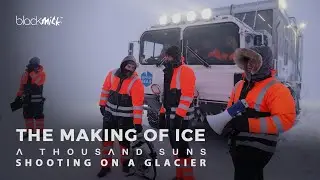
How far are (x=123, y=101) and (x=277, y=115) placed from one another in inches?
84.3

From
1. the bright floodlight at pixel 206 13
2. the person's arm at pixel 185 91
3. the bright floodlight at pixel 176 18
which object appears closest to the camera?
the person's arm at pixel 185 91

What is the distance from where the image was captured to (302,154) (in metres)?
4.74

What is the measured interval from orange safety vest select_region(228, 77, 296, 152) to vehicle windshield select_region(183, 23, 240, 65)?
2.64m

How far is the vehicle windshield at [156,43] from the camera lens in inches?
208

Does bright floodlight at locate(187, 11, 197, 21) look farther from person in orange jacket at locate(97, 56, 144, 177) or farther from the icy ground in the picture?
the icy ground

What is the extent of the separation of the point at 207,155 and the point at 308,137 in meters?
2.67

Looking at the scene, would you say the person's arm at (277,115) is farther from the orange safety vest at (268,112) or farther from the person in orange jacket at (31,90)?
the person in orange jacket at (31,90)

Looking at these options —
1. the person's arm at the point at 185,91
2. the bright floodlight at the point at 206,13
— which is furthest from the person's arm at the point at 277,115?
the bright floodlight at the point at 206,13

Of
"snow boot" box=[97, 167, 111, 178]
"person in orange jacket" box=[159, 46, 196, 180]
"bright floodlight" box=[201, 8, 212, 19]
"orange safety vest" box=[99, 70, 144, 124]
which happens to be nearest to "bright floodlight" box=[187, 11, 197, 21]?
"bright floodlight" box=[201, 8, 212, 19]

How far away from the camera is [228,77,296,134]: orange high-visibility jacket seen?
1845 mm

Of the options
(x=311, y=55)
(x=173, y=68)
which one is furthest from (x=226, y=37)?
(x=311, y=55)

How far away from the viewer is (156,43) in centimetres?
558

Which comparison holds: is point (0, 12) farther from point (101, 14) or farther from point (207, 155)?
point (101, 14)

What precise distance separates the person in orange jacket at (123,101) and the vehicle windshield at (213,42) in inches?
66.1
